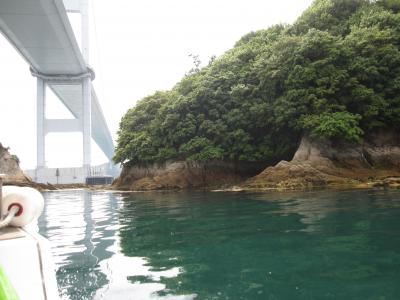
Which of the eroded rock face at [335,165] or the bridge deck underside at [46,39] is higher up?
the bridge deck underside at [46,39]

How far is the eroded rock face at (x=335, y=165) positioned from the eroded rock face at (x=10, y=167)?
18.0 m

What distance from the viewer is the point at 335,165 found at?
19250mm

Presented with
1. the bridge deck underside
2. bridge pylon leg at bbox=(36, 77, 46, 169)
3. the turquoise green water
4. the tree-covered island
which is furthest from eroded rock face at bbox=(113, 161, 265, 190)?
bridge pylon leg at bbox=(36, 77, 46, 169)

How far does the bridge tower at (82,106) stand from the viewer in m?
39.2

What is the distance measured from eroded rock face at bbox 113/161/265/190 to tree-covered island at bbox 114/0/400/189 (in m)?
0.11

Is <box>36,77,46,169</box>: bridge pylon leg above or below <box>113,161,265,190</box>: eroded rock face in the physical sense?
above

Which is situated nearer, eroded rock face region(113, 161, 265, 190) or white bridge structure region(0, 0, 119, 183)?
eroded rock face region(113, 161, 265, 190)

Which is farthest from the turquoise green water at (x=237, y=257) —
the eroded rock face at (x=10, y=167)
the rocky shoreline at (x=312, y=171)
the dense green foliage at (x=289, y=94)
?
the eroded rock face at (x=10, y=167)

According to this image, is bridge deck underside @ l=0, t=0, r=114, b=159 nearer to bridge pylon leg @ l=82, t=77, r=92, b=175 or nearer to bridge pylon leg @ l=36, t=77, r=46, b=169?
bridge pylon leg @ l=36, t=77, r=46, b=169

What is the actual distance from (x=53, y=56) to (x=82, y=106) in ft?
21.5

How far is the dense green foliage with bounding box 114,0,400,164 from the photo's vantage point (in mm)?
20000

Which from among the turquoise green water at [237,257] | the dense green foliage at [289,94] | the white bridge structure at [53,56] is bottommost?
the turquoise green water at [237,257]

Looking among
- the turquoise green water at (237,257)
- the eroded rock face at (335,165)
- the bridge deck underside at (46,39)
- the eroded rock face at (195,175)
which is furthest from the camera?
the bridge deck underside at (46,39)

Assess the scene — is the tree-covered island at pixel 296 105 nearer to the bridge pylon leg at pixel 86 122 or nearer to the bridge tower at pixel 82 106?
the bridge pylon leg at pixel 86 122
